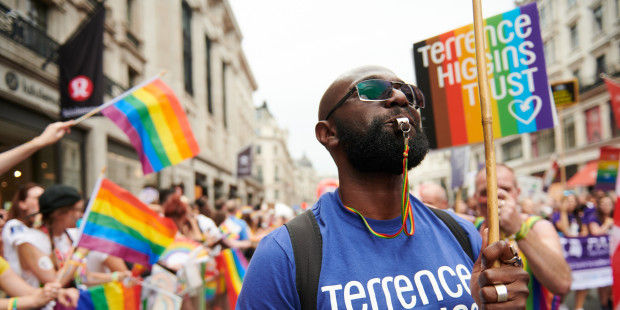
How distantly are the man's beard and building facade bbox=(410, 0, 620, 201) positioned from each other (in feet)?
84.5

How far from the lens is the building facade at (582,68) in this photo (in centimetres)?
2619

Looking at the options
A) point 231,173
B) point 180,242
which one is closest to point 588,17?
point 231,173

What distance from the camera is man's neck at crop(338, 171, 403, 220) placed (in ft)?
5.87

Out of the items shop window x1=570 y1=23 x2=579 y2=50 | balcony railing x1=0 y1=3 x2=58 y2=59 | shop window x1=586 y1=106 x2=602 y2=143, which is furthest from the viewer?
shop window x1=570 y1=23 x2=579 y2=50

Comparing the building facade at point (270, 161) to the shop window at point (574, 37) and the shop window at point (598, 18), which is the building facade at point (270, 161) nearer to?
the shop window at point (574, 37)

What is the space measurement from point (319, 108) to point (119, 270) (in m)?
3.37

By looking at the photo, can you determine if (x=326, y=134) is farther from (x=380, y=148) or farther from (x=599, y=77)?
(x=599, y=77)

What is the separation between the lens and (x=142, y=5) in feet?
58.1

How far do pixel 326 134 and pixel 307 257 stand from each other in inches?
22.9

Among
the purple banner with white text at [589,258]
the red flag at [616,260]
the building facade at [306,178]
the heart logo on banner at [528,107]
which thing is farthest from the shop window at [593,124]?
the building facade at [306,178]

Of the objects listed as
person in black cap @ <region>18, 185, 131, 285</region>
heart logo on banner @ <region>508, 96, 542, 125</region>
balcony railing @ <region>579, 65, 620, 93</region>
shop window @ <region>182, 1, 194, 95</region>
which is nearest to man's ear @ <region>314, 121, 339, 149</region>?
heart logo on banner @ <region>508, 96, 542, 125</region>

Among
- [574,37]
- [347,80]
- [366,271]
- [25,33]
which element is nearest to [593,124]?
[574,37]

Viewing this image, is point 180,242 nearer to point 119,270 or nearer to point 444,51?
point 119,270

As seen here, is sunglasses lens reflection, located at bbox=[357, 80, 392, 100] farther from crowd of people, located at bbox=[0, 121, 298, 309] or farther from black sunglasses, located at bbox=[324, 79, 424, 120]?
crowd of people, located at bbox=[0, 121, 298, 309]
